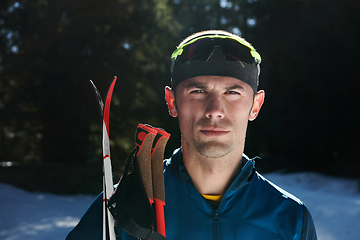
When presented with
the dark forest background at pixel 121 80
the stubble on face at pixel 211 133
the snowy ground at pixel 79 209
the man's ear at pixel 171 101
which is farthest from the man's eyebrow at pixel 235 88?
the dark forest background at pixel 121 80

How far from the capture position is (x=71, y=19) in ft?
45.0

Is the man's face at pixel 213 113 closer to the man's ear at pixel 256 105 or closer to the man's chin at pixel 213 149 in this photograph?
the man's chin at pixel 213 149

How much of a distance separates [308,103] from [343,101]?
1.33m

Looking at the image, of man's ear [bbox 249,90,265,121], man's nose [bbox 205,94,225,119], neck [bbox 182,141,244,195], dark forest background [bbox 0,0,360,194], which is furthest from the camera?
dark forest background [bbox 0,0,360,194]

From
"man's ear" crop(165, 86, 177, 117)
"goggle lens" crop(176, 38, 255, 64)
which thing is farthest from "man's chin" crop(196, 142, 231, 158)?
"goggle lens" crop(176, 38, 255, 64)

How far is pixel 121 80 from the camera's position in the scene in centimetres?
1405

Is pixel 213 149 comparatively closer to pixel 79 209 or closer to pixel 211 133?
pixel 211 133

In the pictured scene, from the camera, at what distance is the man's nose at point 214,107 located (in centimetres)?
196

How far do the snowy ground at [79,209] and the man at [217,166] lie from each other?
19.7 feet

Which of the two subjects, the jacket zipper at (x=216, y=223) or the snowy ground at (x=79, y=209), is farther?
the snowy ground at (x=79, y=209)

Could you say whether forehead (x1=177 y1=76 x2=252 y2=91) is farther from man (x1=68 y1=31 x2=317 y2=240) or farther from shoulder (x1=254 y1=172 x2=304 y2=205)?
shoulder (x1=254 y1=172 x2=304 y2=205)

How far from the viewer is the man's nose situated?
1.96 metres

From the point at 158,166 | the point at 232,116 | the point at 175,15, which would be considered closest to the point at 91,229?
the point at 158,166

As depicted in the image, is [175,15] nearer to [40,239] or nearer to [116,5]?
[116,5]
